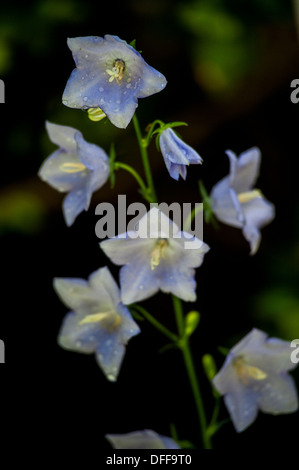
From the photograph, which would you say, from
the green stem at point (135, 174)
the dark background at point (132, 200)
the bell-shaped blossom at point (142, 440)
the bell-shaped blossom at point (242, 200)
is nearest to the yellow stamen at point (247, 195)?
the bell-shaped blossom at point (242, 200)

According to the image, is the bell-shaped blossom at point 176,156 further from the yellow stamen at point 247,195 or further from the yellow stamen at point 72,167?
the yellow stamen at point 247,195

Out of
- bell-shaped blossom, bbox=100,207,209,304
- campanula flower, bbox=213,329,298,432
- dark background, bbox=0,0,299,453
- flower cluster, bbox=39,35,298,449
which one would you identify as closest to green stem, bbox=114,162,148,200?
flower cluster, bbox=39,35,298,449

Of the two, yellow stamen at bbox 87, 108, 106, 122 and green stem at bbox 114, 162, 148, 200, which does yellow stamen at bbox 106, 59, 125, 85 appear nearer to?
yellow stamen at bbox 87, 108, 106, 122
